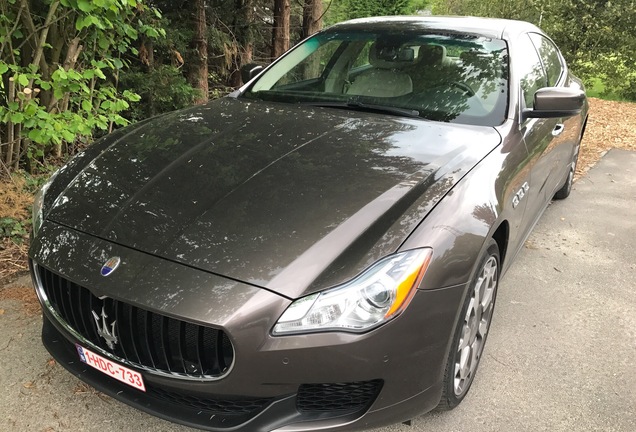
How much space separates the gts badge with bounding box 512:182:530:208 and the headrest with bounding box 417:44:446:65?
88 centimetres

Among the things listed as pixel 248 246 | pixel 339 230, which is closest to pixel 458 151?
pixel 339 230

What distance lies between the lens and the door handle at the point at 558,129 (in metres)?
3.35

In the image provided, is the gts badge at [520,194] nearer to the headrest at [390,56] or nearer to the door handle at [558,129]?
the door handle at [558,129]

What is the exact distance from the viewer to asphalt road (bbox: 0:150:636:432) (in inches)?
86.7

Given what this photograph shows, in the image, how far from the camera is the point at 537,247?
4.05 m

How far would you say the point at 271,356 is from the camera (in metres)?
1.62

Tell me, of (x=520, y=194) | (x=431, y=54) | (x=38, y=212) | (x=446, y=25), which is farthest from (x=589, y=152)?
(x=38, y=212)

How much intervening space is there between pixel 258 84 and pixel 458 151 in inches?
63.7

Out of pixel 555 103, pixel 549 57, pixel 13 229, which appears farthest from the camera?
pixel 549 57

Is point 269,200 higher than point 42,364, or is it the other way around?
point 269,200

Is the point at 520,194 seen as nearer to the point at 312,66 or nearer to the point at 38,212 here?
the point at 312,66

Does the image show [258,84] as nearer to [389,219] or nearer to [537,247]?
[389,219]

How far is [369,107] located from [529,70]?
3.65 ft

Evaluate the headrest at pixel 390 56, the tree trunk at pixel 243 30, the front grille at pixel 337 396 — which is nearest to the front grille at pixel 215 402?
the front grille at pixel 337 396
